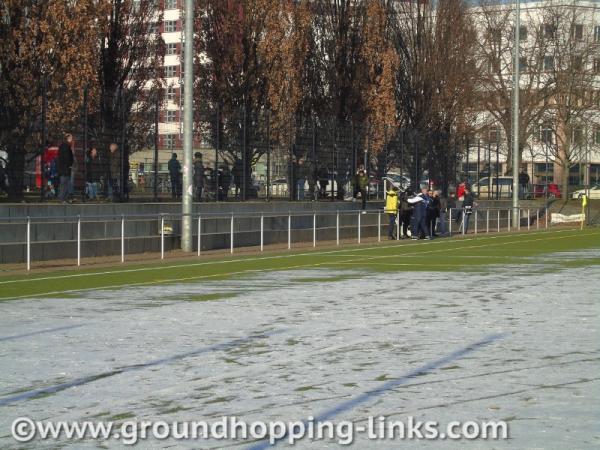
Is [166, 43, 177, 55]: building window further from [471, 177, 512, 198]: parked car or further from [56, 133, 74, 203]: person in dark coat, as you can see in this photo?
[56, 133, 74, 203]: person in dark coat

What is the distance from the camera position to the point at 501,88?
76750 millimetres

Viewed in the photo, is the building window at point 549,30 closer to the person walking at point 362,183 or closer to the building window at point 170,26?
the person walking at point 362,183

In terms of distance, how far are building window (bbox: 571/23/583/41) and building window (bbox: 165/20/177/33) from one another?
137ft

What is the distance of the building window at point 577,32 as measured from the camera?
7375cm

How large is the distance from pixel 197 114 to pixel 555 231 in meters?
17.3

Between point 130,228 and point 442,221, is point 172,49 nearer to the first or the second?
point 442,221

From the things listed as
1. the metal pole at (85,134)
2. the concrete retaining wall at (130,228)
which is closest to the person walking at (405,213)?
the concrete retaining wall at (130,228)

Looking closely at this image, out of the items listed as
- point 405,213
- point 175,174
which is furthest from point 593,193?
point 175,174

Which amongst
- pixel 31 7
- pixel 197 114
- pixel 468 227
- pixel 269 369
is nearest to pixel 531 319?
pixel 269 369

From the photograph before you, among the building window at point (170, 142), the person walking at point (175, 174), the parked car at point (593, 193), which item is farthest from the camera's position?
the parked car at point (593, 193)

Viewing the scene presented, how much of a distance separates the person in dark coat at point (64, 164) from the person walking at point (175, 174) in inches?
210

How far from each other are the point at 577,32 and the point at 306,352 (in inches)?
2609

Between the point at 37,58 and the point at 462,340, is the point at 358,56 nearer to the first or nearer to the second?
the point at 37,58

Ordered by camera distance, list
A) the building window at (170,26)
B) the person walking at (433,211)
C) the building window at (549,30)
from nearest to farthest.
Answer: the person walking at (433,211) → the building window at (549,30) → the building window at (170,26)
